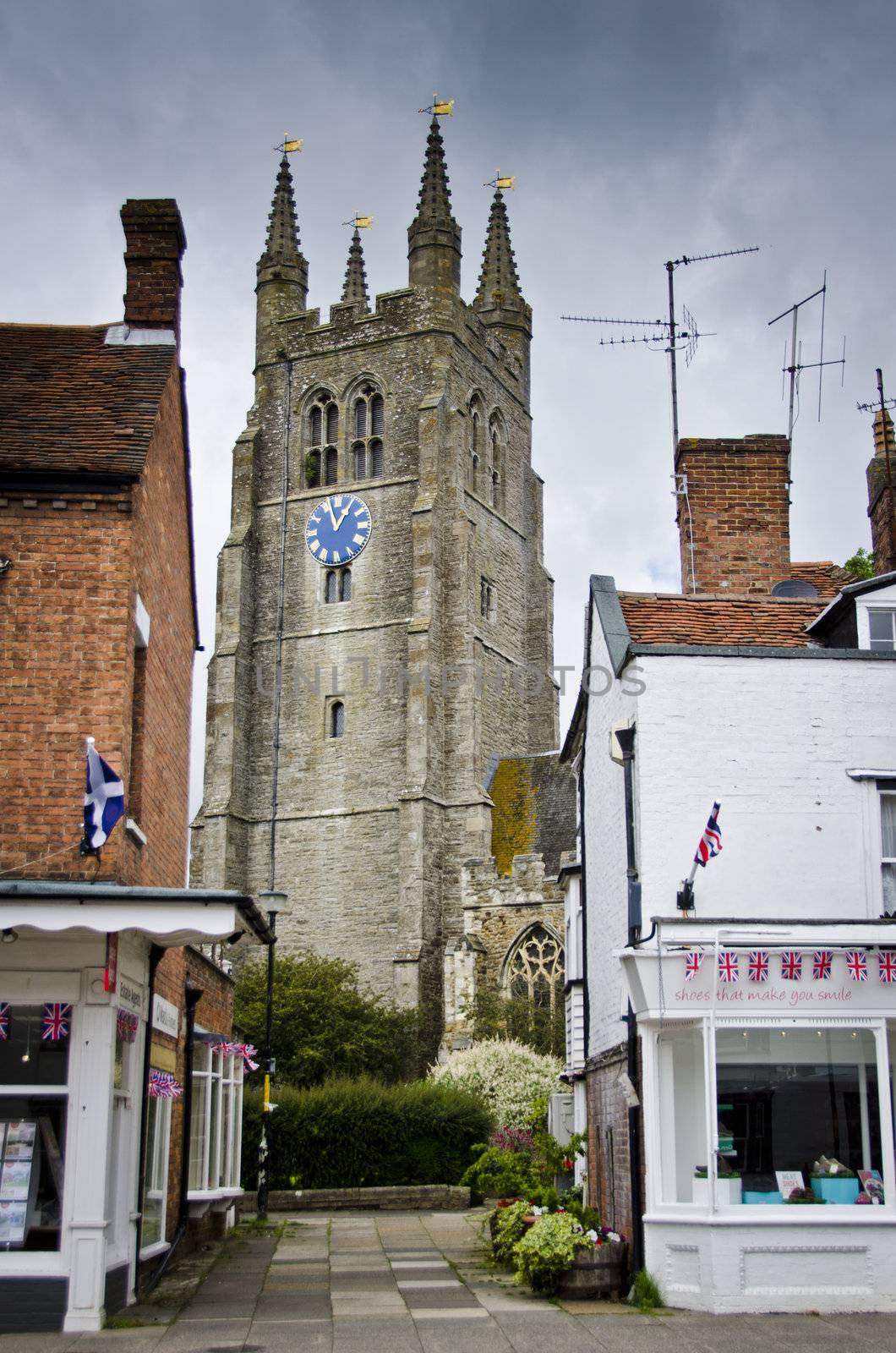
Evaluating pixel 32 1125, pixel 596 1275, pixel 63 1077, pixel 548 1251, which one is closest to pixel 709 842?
pixel 548 1251

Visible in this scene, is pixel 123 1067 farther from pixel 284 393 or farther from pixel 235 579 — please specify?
pixel 284 393

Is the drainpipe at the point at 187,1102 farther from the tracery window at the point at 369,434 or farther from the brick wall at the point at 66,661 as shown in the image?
the tracery window at the point at 369,434

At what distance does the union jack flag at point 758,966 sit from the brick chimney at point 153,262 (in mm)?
8780

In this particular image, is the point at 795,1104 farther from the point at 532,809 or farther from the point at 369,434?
the point at 369,434

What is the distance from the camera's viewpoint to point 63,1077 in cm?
1145

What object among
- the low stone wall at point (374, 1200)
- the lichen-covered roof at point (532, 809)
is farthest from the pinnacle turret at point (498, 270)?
the low stone wall at point (374, 1200)

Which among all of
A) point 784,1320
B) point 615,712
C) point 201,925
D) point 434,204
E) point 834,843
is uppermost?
point 434,204

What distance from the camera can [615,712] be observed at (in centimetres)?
1509

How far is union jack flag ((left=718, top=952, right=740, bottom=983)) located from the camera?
40.7 ft

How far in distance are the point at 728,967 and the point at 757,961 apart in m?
0.26

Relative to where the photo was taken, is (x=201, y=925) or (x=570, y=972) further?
(x=570, y=972)

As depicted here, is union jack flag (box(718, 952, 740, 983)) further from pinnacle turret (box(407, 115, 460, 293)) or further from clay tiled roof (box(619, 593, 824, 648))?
pinnacle turret (box(407, 115, 460, 293))

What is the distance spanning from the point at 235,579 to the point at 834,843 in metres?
40.6

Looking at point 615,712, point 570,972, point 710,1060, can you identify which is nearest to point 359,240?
point 570,972
